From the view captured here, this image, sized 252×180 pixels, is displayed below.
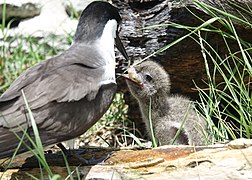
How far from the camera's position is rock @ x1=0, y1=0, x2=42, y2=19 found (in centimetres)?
734

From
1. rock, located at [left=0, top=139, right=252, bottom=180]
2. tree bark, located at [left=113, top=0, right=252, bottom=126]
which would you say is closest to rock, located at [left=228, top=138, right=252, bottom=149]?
rock, located at [left=0, top=139, right=252, bottom=180]

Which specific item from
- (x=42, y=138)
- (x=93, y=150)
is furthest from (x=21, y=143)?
(x=93, y=150)

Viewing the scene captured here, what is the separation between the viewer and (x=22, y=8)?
7.40 m

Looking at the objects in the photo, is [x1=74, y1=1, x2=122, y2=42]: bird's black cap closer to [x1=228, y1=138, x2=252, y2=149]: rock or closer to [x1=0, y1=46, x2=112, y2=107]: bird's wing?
[x1=0, y1=46, x2=112, y2=107]: bird's wing

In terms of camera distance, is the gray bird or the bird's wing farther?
the gray bird

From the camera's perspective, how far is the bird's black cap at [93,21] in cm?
443

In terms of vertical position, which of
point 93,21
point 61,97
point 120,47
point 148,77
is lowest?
point 148,77

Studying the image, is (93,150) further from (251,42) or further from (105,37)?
(251,42)

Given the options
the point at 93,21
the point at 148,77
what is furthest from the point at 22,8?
the point at 93,21

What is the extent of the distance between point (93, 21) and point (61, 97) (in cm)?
82

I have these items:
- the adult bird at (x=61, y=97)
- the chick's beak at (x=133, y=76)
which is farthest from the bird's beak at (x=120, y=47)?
the adult bird at (x=61, y=97)

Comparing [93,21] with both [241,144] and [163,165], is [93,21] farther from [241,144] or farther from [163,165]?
[241,144]

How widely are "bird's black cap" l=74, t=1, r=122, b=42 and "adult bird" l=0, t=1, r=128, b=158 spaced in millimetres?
140

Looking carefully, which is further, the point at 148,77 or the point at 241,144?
the point at 148,77
